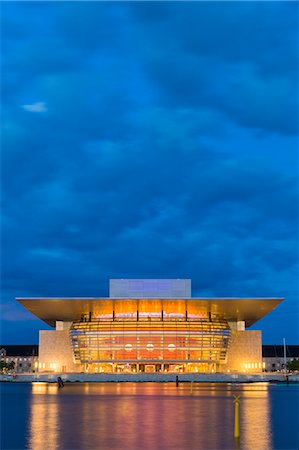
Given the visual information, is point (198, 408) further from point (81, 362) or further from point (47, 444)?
point (81, 362)

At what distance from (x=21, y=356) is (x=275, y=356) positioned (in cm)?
5264

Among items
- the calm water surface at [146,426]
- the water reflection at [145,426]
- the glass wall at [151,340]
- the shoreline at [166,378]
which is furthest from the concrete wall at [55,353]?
the water reflection at [145,426]

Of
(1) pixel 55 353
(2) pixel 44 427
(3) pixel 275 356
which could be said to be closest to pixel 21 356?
(3) pixel 275 356

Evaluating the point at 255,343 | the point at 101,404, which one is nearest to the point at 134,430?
the point at 101,404

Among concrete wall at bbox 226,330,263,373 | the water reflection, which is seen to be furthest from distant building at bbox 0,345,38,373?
the water reflection

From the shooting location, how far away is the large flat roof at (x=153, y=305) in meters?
83.8

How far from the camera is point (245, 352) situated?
9900cm

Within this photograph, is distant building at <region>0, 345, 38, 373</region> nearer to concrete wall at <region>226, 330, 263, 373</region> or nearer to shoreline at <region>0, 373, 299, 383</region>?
concrete wall at <region>226, 330, 263, 373</region>

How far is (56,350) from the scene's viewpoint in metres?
99.1

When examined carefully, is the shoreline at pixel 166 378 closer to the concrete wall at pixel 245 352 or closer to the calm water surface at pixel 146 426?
the concrete wall at pixel 245 352

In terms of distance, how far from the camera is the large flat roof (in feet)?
275

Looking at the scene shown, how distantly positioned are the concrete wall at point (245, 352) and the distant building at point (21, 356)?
60032 mm

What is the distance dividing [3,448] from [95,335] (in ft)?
249

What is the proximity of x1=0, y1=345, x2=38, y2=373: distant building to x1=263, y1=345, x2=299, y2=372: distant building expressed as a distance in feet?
154
